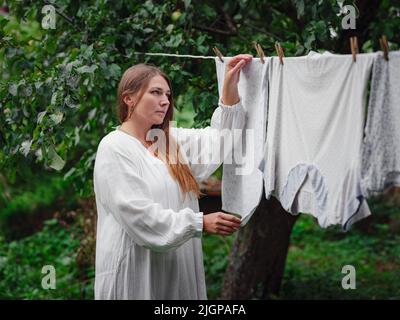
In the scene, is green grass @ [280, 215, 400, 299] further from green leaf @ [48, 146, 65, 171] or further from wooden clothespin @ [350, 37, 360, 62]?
wooden clothespin @ [350, 37, 360, 62]

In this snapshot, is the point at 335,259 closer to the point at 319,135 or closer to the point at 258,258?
the point at 258,258

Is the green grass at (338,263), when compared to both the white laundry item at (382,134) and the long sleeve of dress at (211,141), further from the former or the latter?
the white laundry item at (382,134)

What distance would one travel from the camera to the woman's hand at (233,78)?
3.29m

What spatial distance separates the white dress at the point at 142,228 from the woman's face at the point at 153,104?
117mm

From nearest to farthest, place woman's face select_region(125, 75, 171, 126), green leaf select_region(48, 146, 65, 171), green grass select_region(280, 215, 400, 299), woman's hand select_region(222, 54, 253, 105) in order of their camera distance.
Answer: woman's face select_region(125, 75, 171, 126), woman's hand select_region(222, 54, 253, 105), green leaf select_region(48, 146, 65, 171), green grass select_region(280, 215, 400, 299)

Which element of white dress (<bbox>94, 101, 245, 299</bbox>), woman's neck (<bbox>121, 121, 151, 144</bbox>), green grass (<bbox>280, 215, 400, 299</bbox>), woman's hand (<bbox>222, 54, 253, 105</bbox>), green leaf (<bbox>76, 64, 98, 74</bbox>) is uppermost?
green leaf (<bbox>76, 64, 98, 74</bbox>)

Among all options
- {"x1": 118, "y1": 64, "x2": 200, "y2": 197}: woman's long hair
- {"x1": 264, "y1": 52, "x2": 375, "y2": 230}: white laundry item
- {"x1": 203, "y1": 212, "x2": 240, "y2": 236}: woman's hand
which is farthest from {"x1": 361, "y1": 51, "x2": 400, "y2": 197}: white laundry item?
{"x1": 118, "y1": 64, "x2": 200, "y2": 197}: woman's long hair

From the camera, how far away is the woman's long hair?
3176 millimetres

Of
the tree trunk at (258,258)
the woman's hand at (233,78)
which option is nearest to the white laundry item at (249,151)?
the woman's hand at (233,78)

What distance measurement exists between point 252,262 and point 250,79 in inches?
101

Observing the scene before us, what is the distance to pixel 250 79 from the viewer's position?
3.35 metres

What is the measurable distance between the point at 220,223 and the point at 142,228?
33cm

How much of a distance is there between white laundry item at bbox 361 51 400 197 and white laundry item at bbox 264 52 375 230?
3cm
